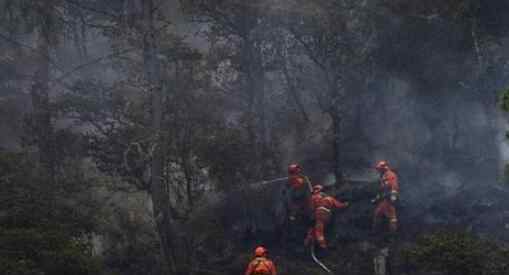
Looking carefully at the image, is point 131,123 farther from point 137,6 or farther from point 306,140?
point 306,140

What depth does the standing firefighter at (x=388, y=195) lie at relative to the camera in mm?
17695

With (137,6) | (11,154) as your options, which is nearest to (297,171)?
(137,6)

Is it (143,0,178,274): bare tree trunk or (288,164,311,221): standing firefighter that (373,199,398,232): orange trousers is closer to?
(288,164,311,221): standing firefighter

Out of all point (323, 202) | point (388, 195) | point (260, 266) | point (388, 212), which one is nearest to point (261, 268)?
point (260, 266)

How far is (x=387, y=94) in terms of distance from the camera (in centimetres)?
2719

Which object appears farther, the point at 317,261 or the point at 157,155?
the point at 157,155

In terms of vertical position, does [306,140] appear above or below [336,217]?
above

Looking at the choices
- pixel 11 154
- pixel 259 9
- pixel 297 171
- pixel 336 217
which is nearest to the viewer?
pixel 11 154

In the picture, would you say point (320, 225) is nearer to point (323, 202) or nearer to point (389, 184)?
point (323, 202)

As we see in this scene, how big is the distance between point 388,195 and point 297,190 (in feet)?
7.98

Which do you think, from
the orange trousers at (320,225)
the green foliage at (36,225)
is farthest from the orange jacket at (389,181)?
the green foliage at (36,225)

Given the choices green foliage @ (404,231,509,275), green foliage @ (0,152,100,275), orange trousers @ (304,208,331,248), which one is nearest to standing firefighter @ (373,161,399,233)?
orange trousers @ (304,208,331,248)

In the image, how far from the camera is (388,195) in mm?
17781

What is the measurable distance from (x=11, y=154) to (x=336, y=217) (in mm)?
9501
